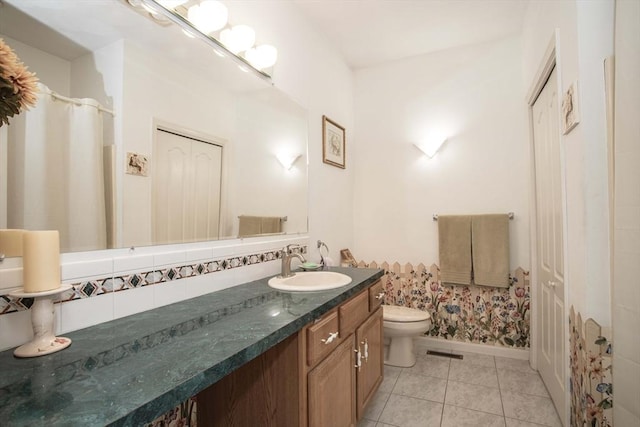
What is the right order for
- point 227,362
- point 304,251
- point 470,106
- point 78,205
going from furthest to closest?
point 470,106
point 304,251
point 78,205
point 227,362

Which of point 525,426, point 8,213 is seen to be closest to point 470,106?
point 525,426

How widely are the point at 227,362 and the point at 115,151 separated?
800mm

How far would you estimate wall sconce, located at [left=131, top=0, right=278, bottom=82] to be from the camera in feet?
4.14

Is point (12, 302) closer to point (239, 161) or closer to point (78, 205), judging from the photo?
point (78, 205)

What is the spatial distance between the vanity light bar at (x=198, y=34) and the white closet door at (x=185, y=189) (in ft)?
1.56

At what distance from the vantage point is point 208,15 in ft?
4.70

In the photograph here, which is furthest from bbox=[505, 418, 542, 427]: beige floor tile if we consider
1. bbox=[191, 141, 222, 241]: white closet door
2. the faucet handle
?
bbox=[191, 141, 222, 241]: white closet door

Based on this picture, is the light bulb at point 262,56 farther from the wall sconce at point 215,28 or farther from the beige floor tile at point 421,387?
the beige floor tile at point 421,387

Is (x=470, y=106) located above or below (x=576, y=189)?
above

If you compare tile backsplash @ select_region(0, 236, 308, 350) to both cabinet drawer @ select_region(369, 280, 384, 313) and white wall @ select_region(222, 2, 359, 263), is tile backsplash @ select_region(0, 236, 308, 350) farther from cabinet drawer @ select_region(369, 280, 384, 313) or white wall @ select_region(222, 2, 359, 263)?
white wall @ select_region(222, 2, 359, 263)

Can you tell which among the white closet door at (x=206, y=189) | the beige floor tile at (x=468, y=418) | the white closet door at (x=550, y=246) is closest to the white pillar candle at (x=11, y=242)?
the white closet door at (x=206, y=189)

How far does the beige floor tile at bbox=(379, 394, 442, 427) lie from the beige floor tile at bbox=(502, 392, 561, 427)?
1.34ft

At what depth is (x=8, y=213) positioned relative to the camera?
33.1 inches

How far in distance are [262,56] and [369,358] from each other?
178 cm
